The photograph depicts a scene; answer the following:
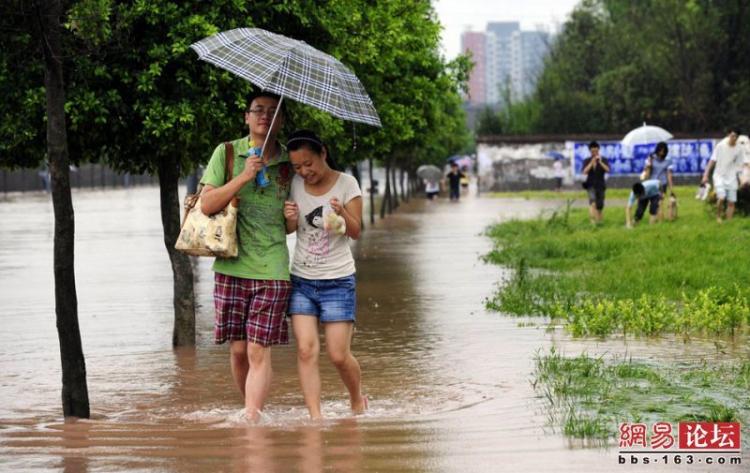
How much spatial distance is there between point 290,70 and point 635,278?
26.4ft

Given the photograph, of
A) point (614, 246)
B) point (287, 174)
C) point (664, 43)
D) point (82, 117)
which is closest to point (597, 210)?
point (614, 246)

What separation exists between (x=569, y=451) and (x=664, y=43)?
52.7m

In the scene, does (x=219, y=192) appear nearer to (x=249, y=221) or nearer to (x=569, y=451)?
(x=249, y=221)

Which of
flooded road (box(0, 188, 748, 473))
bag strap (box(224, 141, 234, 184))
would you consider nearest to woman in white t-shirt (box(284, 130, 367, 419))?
bag strap (box(224, 141, 234, 184))

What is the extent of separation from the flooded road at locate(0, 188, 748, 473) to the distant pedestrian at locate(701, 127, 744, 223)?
18.6 ft

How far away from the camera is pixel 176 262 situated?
38.0 ft

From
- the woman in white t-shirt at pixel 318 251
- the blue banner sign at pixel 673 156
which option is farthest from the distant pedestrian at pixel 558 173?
the woman in white t-shirt at pixel 318 251

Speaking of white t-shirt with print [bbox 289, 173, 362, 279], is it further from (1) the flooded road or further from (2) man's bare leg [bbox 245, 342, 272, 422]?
(1) the flooded road

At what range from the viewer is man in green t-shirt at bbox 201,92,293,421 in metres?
7.74

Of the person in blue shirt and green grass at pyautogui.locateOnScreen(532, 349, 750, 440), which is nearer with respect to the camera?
green grass at pyautogui.locateOnScreen(532, 349, 750, 440)

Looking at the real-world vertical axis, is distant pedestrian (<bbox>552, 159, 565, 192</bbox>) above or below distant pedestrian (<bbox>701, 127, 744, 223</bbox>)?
below

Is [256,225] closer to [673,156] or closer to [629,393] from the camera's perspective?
[629,393]

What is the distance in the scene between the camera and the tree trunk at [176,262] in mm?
11508

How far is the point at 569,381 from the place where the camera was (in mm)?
8617
